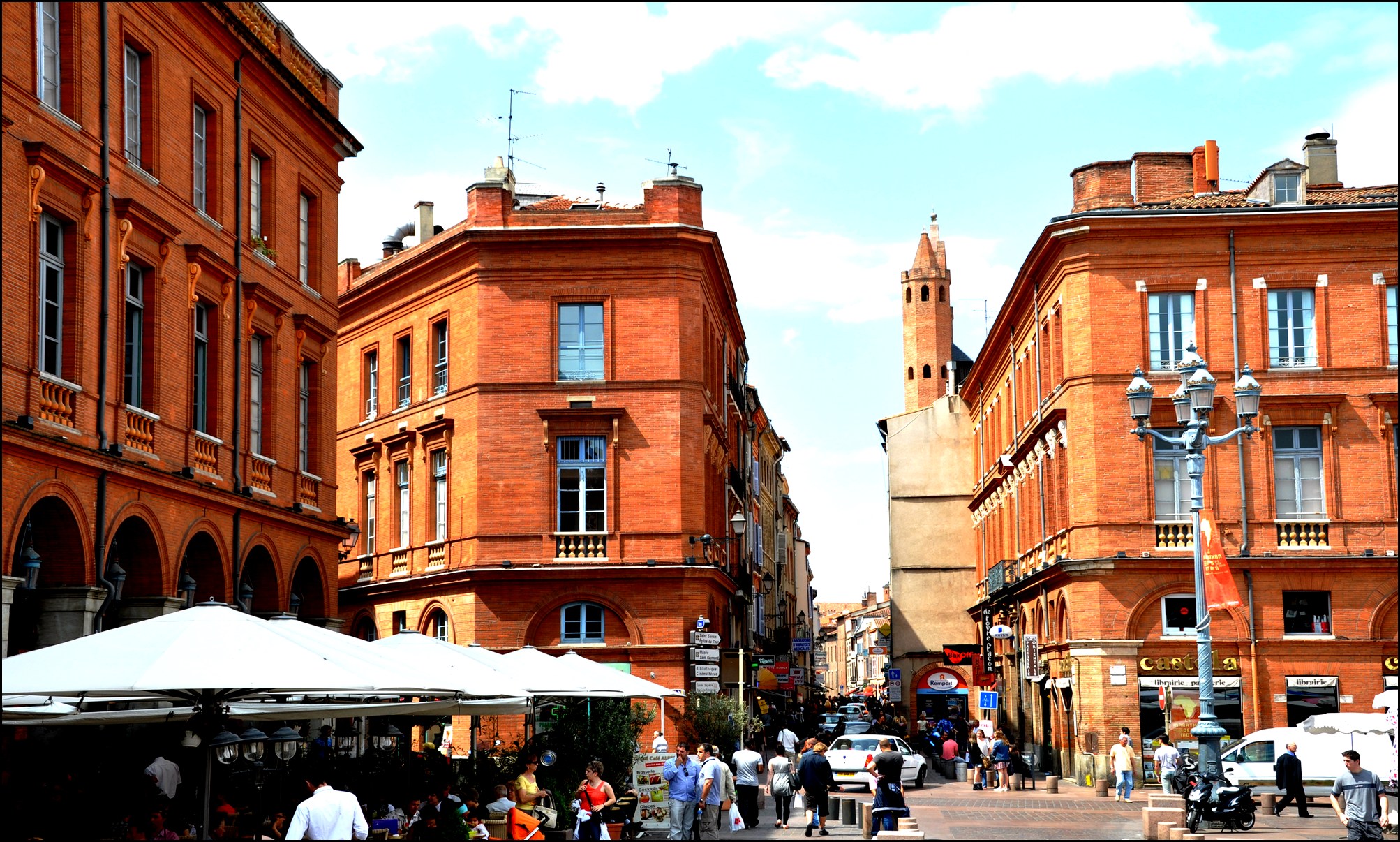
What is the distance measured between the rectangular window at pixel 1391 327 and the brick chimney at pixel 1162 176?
5.28m

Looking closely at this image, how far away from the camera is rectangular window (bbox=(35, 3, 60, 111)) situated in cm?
1959

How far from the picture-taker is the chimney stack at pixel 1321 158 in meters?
40.3

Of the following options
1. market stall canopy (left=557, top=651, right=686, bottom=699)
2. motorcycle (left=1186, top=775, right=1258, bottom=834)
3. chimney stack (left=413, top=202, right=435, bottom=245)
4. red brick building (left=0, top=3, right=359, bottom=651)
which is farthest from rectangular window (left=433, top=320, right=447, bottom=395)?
motorcycle (left=1186, top=775, right=1258, bottom=834)

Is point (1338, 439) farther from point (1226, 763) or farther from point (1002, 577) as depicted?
point (1002, 577)

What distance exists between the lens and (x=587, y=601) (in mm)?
37844

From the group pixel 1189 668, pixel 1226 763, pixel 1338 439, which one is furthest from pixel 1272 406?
pixel 1226 763

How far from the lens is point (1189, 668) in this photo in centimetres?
3559

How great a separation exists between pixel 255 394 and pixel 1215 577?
1713 centimetres

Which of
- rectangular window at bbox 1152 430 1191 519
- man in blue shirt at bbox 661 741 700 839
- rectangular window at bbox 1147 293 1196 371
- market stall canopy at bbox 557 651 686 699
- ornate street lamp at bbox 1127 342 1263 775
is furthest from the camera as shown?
rectangular window at bbox 1147 293 1196 371

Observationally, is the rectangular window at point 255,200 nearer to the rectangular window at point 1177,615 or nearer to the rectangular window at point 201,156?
the rectangular window at point 201,156

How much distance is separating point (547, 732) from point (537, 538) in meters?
13.1

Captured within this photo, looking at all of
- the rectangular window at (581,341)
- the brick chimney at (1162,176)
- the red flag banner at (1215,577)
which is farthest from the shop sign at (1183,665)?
the rectangular window at (581,341)

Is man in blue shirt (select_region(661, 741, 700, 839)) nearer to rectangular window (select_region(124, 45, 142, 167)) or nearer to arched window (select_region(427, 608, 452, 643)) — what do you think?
rectangular window (select_region(124, 45, 142, 167))

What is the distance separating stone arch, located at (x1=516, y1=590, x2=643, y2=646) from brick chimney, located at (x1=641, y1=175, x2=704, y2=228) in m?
9.60
